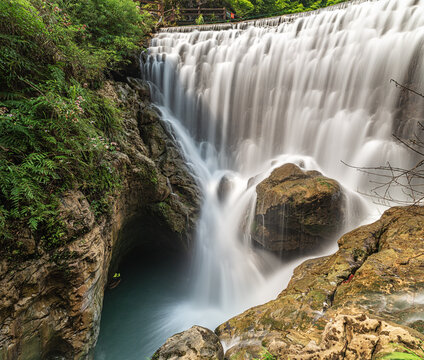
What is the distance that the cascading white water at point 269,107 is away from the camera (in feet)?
20.2

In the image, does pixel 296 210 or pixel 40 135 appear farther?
pixel 296 210

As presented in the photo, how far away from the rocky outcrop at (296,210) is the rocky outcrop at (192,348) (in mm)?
3269

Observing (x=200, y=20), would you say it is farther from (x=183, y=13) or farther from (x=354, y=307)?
(x=354, y=307)

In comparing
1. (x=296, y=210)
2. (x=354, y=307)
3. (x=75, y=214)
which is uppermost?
(x=75, y=214)

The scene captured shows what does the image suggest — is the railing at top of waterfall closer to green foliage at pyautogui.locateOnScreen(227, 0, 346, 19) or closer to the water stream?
green foliage at pyautogui.locateOnScreen(227, 0, 346, 19)

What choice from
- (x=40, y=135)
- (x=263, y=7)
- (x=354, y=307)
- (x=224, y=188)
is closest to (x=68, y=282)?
(x=40, y=135)

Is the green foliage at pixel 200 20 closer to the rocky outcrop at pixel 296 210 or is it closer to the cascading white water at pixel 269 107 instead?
the cascading white water at pixel 269 107

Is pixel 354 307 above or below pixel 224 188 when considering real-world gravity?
above

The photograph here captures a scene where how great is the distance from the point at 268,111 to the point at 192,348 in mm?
7982

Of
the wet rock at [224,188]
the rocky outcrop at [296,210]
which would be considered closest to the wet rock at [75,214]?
the rocky outcrop at [296,210]

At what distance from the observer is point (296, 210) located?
5.16 metres

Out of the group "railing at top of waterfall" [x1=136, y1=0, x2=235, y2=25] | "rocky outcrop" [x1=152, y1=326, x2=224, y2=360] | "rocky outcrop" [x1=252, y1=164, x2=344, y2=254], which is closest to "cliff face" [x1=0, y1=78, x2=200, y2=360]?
"rocky outcrop" [x1=152, y1=326, x2=224, y2=360]

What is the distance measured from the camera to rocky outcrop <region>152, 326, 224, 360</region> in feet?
8.15

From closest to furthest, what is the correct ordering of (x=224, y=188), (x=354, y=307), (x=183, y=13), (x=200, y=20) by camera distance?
(x=354, y=307) → (x=224, y=188) → (x=200, y=20) → (x=183, y=13)
